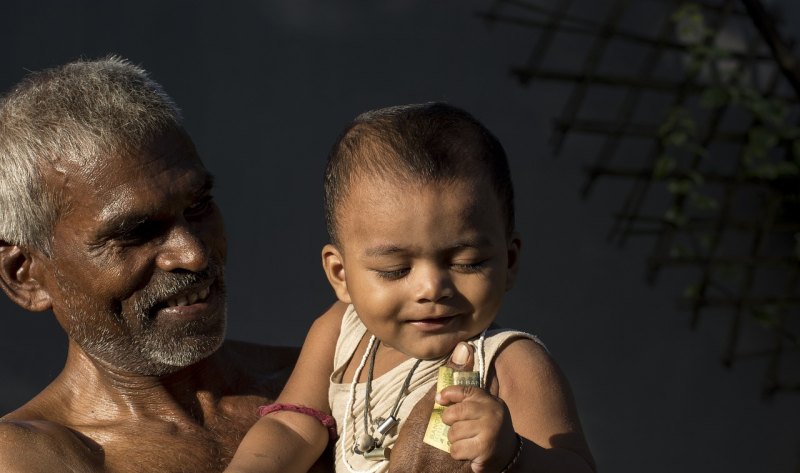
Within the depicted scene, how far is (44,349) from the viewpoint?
16.3ft

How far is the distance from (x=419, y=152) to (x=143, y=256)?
84cm

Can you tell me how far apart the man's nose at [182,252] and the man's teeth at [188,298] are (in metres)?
0.08

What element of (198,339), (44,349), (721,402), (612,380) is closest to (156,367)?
(198,339)

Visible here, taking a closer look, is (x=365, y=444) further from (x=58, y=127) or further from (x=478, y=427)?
(x=58, y=127)

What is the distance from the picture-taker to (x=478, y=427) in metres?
2.09

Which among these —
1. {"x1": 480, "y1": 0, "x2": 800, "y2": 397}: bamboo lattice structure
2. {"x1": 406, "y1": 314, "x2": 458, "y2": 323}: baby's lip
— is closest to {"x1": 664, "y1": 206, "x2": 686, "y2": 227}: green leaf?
{"x1": 480, "y1": 0, "x2": 800, "y2": 397}: bamboo lattice structure

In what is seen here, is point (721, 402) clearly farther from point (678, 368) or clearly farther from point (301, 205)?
point (301, 205)

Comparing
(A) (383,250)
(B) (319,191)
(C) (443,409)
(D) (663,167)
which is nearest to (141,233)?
(A) (383,250)

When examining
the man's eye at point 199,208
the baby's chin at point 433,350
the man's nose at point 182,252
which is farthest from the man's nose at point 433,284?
the man's eye at point 199,208

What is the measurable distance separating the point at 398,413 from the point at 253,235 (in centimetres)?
292

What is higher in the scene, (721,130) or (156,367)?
(721,130)

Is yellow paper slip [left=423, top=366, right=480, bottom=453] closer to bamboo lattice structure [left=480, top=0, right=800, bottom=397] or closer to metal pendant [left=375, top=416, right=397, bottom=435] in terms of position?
metal pendant [left=375, top=416, right=397, bottom=435]

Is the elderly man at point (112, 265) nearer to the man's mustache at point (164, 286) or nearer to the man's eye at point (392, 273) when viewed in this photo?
the man's mustache at point (164, 286)

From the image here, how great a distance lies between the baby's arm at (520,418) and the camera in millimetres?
2092
